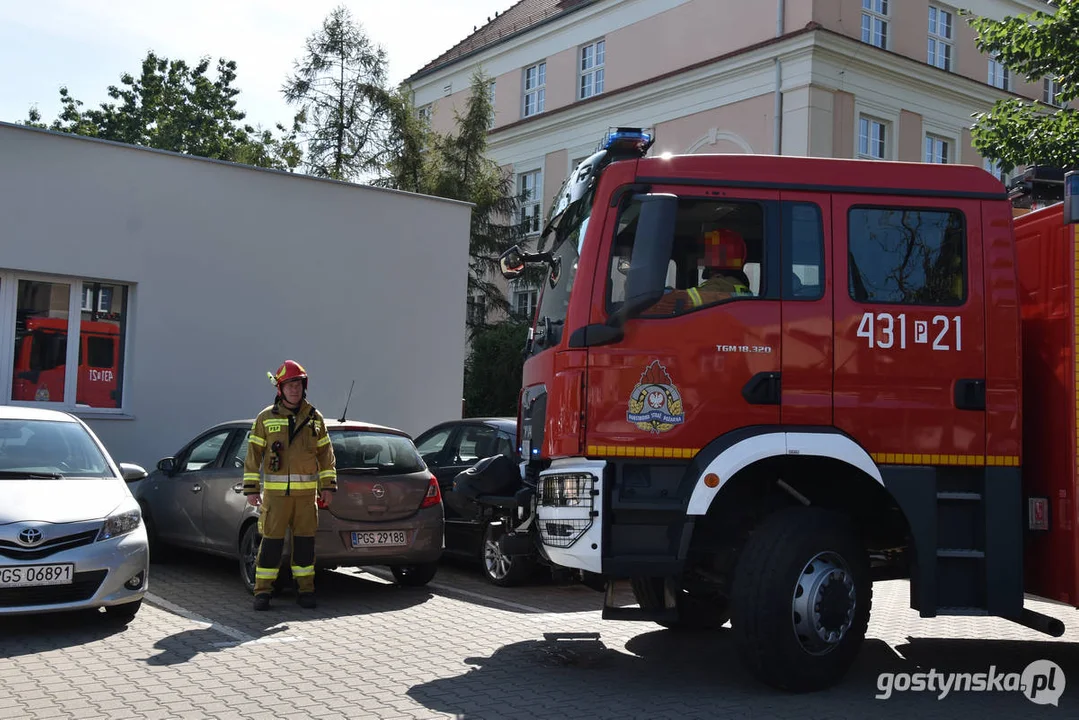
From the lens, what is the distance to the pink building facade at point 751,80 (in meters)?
26.1

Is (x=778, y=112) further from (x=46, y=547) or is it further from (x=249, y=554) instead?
(x=46, y=547)

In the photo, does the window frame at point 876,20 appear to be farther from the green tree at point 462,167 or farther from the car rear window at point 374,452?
the car rear window at point 374,452

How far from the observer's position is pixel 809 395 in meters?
6.46

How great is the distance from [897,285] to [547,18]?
29.0 meters

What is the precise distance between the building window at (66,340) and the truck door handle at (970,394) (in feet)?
33.9

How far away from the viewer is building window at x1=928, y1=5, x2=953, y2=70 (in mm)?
28906

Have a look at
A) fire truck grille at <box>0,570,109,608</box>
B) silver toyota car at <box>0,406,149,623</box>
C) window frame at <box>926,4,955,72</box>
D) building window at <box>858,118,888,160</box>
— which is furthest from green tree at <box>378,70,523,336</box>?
fire truck grille at <box>0,570,109,608</box>

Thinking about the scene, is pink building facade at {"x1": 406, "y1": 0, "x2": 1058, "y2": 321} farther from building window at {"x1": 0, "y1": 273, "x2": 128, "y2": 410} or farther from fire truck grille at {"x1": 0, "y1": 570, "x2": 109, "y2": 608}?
fire truck grille at {"x1": 0, "y1": 570, "x2": 109, "y2": 608}

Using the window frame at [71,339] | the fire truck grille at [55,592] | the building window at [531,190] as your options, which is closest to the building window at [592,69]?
the building window at [531,190]

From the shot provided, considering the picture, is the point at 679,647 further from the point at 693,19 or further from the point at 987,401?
the point at 693,19

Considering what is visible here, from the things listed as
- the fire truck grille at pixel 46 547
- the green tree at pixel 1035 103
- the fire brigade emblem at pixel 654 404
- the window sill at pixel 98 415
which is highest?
the green tree at pixel 1035 103

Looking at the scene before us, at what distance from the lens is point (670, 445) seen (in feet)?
20.8

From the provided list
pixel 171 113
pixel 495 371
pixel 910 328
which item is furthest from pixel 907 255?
pixel 171 113

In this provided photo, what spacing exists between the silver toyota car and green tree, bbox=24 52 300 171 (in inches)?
1334
